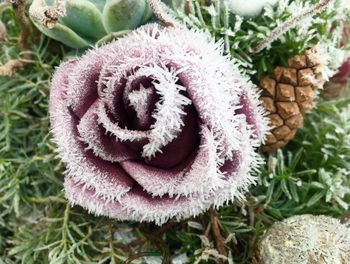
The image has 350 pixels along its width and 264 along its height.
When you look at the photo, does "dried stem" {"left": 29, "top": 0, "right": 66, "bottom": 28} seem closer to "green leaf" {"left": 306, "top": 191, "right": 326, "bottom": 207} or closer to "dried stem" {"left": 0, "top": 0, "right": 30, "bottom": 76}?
"dried stem" {"left": 0, "top": 0, "right": 30, "bottom": 76}

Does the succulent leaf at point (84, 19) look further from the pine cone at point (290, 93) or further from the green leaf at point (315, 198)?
the green leaf at point (315, 198)

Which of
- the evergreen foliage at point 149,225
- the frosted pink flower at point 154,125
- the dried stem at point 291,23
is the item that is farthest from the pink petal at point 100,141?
the dried stem at point 291,23

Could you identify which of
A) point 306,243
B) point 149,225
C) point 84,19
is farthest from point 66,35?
point 306,243

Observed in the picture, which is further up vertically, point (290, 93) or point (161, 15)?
point (161, 15)

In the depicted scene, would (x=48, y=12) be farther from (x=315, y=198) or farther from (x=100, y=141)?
(x=315, y=198)

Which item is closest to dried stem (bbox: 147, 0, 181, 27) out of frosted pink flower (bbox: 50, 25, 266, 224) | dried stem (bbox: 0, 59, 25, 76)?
frosted pink flower (bbox: 50, 25, 266, 224)

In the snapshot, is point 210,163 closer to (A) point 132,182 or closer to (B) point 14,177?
(A) point 132,182

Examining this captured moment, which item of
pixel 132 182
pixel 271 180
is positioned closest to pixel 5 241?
pixel 132 182
